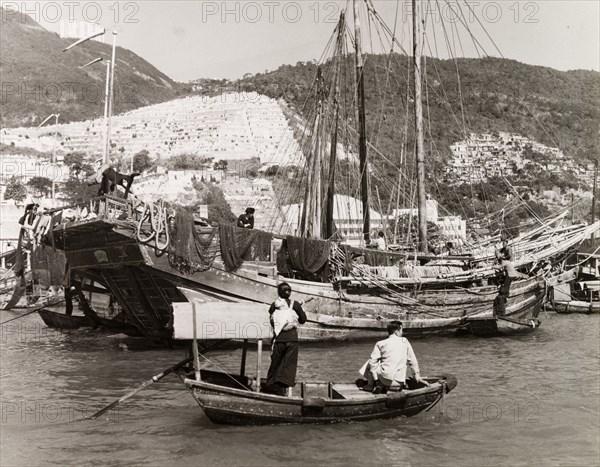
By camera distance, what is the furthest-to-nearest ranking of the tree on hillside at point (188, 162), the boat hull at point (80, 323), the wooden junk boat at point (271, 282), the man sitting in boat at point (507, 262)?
1. the tree on hillside at point (188, 162)
2. the boat hull at point (80, 323)
3. the man sitting in boat at point (507, 262)
4. the wooden junk boat at point (271, 282)

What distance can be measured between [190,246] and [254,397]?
7.63m

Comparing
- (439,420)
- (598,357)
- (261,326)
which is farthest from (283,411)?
(598,357)

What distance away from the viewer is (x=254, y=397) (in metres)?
9.64

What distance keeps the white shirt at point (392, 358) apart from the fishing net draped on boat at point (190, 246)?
23.6ft

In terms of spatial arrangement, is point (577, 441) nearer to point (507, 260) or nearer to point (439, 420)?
point (439, 420)

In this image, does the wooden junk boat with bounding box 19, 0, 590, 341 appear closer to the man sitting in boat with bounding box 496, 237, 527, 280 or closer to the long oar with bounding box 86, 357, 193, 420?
the man sitting in boat with bounding box 496, 237, 527, 280

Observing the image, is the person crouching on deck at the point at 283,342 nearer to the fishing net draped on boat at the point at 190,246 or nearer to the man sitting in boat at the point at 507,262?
the fishing net draped on boat at the point at 190,246

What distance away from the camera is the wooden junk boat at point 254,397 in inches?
380

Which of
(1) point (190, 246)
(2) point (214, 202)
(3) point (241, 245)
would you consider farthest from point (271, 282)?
(2) point (214, 202)

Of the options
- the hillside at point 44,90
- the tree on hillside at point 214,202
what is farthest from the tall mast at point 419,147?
the hillside at point 44,90

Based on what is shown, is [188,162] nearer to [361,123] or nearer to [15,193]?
[15,193]

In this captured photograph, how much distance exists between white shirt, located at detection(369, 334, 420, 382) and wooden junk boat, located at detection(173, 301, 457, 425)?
0.28 meters

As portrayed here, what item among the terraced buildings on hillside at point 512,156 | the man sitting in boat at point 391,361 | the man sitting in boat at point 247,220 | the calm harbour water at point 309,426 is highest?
the terraced buildings on hillside at point 512,156

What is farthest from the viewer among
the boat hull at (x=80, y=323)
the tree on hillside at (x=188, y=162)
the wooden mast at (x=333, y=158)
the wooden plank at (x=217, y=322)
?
the tree on hillside at (x=188, y=162)
